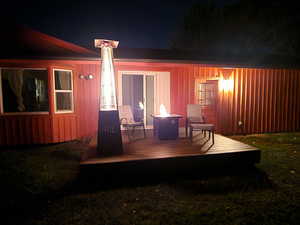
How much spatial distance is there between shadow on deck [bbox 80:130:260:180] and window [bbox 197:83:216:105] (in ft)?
9.60

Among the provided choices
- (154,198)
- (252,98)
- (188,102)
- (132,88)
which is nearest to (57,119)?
(132,88)

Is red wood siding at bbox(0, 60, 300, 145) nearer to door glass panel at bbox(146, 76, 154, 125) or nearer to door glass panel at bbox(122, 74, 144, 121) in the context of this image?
door glass panel at bbox(146, 76, 154, 125)

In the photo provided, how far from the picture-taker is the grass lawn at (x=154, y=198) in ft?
7.61

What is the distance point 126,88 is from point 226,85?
348 centimetres

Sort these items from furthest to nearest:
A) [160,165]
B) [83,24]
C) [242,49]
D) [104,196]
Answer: [83,24] → [242,49] → [160,165] → [104,196]

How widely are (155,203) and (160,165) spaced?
843mm

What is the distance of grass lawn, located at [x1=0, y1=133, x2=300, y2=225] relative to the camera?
2320mm

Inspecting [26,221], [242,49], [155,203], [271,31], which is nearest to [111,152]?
[155,203]

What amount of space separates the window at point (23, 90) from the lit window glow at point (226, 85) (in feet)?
18.2

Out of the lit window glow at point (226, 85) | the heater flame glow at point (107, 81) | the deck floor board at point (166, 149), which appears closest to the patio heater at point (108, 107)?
the heater flame glow at point (107, 81)

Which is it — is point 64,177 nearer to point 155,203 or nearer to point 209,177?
point 155,203

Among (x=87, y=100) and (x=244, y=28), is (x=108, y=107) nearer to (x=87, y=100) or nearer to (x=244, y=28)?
(x=87, y=100)

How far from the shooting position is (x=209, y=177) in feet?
11.4

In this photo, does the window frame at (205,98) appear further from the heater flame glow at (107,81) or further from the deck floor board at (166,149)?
the heater flame glow at (107,81)
